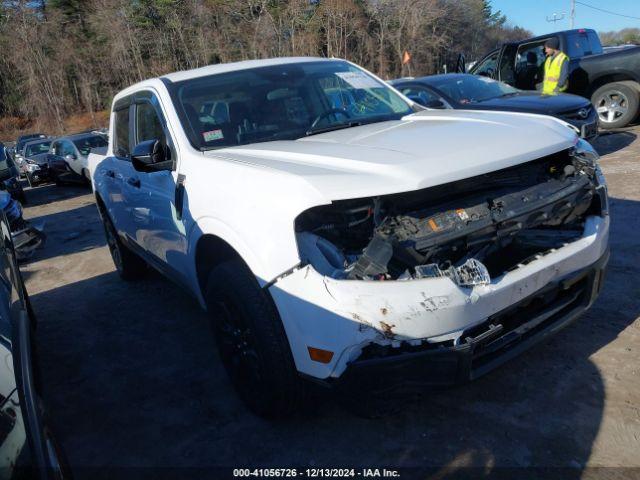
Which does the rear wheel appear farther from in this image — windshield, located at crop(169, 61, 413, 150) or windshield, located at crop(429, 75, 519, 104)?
windshield, located at crop(169, 61, 413, 150)

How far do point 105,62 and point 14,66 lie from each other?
8.71m

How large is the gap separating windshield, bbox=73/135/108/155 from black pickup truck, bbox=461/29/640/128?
35.1ft

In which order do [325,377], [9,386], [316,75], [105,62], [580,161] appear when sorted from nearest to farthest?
[9,386] → [325,377] → [580,161] → [316,75] → [105,62]

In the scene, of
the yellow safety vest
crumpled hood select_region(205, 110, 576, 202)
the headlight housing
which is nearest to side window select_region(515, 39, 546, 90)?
the yellow safety vest

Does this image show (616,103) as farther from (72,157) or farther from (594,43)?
(72,157)

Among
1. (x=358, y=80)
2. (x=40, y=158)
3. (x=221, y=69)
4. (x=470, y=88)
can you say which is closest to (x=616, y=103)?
(x=470, y=88)

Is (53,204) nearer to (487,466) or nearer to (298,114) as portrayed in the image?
(298,114)

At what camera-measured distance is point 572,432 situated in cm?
250

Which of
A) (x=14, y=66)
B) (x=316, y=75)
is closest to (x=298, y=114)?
(x=316, y=75)

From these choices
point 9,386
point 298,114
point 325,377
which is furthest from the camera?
point 298,114

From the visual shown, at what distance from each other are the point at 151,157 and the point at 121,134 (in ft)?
5.67

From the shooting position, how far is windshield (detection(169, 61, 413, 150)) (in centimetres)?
333

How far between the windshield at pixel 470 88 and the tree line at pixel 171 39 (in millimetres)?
27370

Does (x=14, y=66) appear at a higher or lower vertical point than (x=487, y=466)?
higher
